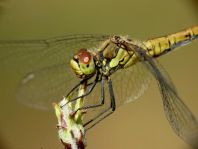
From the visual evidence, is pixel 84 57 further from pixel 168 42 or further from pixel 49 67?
pixel 168 42

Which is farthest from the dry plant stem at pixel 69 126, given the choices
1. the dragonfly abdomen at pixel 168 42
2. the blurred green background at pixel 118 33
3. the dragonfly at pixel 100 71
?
the blurred green background at pixel 118 33

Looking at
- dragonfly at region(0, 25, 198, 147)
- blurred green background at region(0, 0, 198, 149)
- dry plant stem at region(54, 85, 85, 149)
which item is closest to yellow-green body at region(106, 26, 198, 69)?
dragonfly at region(0, 25, 198, 147)

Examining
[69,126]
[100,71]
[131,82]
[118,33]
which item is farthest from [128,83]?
[118,33]

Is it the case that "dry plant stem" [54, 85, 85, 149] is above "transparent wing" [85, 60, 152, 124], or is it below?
below

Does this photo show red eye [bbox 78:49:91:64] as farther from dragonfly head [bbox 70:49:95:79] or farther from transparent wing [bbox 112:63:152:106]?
transparent wing [bbox 112:63:152:106]

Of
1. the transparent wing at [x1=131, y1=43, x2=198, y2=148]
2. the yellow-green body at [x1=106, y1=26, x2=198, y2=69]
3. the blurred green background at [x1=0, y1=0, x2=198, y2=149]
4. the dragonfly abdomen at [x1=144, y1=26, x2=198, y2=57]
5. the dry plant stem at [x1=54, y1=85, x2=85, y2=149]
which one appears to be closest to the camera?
the dry plant stem at [x1=54, y1=85, x2=85, y2=149]

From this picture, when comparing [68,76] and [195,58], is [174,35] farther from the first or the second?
[195,58]
